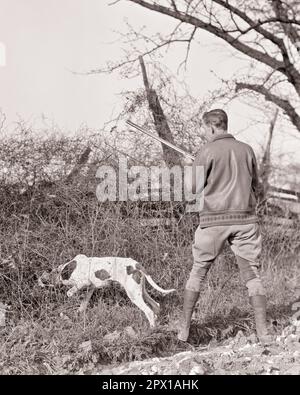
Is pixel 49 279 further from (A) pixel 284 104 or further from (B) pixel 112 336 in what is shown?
(A) pixel 284 104

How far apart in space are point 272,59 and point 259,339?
7.17m

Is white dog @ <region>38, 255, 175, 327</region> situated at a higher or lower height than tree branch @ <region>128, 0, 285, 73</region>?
lower

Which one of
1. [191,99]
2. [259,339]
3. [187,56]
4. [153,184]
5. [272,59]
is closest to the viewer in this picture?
[259,339]

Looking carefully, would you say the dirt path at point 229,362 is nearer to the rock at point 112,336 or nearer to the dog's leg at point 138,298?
the rock at point 112,336

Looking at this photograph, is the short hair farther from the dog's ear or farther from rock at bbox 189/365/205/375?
rock at bbox 189/365/205/375

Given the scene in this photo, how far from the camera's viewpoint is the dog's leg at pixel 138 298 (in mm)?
5898

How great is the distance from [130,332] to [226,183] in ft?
4.64

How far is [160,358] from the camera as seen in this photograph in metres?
5.22

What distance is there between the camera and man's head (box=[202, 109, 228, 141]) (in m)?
5.64

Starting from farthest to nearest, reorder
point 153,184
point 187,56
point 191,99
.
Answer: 1. point 187,56
2. point 191,99
3. point 153,184

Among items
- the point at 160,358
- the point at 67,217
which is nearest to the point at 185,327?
the point at 160,358

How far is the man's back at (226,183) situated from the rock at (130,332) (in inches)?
40.3

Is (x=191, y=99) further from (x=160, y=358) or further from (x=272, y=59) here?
(x=160, y=358)

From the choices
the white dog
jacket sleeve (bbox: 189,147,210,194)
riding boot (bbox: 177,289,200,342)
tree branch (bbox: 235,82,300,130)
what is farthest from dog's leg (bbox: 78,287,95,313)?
tree branch (bbox: 235,82,300,130)
